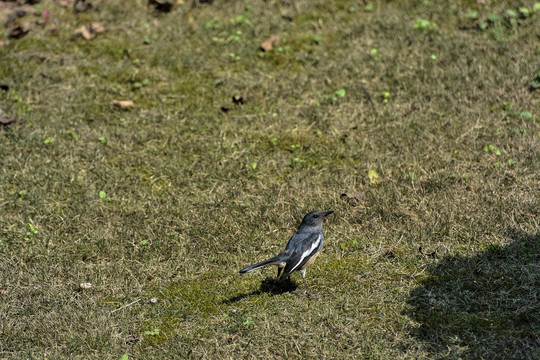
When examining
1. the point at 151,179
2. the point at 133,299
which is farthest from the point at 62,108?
the point at 133,299

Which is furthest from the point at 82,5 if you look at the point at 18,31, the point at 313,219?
the point at 313,219

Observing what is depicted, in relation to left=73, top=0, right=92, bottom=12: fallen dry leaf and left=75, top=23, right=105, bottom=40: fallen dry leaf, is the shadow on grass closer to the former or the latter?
left=75, top=23, right=105, bottom=40: fallen dry leaf

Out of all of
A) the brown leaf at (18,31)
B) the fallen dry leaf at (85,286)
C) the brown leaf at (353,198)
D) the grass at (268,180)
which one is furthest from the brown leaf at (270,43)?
the fallen dry leaf at (85,286)

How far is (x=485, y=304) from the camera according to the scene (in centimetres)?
546

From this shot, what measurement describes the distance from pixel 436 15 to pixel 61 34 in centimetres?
620

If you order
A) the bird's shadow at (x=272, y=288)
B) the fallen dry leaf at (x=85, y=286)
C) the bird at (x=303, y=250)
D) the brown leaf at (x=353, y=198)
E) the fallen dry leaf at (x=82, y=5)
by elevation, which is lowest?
the fallen dry leaf at (x=85, y=286)

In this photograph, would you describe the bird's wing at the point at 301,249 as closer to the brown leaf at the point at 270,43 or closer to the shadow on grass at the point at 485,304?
the shadow on grass at the point at 485,304

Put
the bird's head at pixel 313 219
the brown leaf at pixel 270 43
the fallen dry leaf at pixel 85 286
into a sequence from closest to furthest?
1. the fallen dry leaf at pixel 85 286
2. the bird's head at pixel 313 219
3. the brown leaf at pixel 270 43

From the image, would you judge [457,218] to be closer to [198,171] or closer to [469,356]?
[469,356]

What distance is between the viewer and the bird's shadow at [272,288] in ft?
19.3

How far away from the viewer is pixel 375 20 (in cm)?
1023

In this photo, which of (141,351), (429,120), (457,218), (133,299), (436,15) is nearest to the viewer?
(141,351)

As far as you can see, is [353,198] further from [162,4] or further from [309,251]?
[162,4]

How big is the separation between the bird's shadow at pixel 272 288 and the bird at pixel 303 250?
0.08 meters
